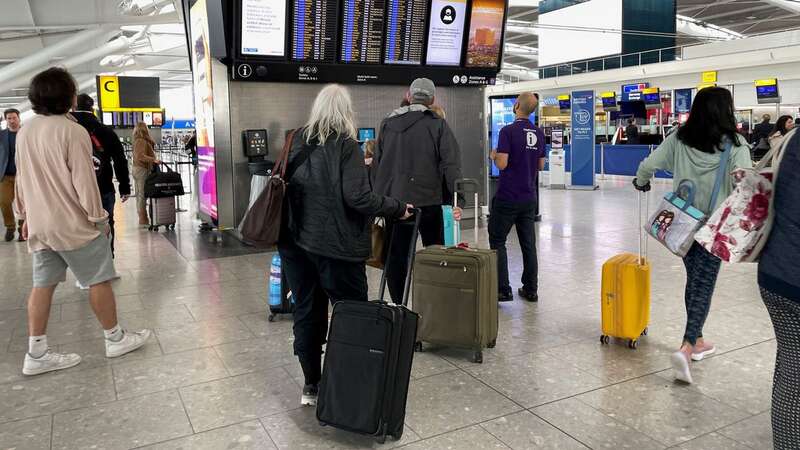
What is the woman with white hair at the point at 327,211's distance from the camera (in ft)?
9.58

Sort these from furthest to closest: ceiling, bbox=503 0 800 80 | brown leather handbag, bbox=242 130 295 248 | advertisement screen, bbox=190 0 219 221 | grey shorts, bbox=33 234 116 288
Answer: ceiling, bbox=503 0 800 80, advertisement screen, bbox=190 0 219 221, grey shorts, bbox=33 234 116 288, brown leather handbag, bbox=242 130 295 248

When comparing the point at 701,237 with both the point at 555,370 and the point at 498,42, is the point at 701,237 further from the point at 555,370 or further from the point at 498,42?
the point at 498,42

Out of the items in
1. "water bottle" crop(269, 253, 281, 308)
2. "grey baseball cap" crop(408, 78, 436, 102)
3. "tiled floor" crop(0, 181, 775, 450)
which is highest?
"grey baseball cap" crop(408, 78, 436, 102)

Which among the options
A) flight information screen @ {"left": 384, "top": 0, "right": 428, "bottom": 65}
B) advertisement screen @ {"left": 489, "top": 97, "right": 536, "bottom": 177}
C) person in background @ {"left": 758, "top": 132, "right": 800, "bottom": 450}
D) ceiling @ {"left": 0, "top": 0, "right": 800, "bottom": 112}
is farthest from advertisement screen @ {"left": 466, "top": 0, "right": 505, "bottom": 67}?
ceiling @ {"left": 0, "top": 0, "right": 800, "bottom": 112}

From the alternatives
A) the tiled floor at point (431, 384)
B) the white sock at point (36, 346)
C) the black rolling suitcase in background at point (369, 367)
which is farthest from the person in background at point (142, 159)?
the black rolling suitcase in background at point (369, 367)

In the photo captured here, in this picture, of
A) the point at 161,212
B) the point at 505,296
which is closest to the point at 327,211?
the point at 505,296

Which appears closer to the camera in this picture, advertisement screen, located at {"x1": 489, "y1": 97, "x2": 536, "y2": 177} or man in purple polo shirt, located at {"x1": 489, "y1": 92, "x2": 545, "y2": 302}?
man in purple polo shirt, located at {"x1": 489, "y1": 92, "x2": 545, "y2": 302}

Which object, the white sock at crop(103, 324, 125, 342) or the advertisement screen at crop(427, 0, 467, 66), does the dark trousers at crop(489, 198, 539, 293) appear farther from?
the advertisement screen at crop(427, 0, 467, 66)

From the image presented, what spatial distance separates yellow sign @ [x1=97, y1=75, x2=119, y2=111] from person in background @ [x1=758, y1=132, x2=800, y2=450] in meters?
20.1

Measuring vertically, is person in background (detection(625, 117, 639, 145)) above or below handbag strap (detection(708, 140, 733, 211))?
above

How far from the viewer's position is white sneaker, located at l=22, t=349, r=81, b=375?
3729 mm

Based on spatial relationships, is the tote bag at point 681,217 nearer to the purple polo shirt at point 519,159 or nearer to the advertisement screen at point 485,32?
the purple polo shirt at point 519,159

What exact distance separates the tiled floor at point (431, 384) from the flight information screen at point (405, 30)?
375 centimetres

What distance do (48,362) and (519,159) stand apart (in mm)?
3514
